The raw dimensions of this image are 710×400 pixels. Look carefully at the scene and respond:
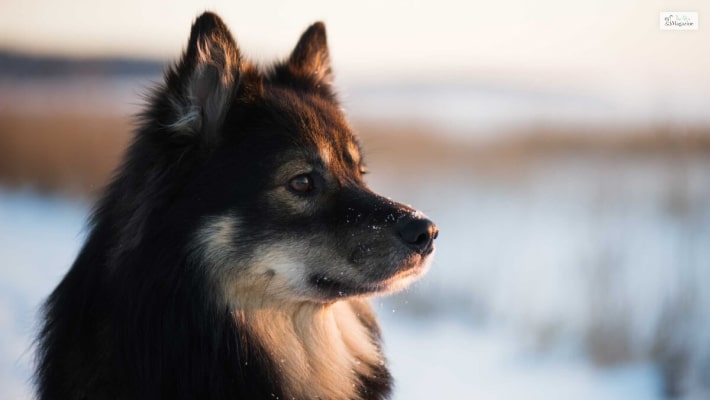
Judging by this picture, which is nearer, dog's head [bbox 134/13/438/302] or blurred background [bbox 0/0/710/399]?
dog's head [bbox 134/13/438/302]

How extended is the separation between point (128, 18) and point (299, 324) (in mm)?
3571

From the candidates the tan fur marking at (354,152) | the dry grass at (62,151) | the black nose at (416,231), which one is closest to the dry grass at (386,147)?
the dry grass at (62,151)

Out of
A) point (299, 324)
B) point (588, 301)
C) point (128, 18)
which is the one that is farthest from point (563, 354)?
point (128, 18)

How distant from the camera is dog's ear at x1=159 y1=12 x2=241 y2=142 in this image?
2.73 meters

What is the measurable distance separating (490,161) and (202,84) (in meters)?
5.41

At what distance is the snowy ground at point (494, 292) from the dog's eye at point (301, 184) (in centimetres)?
235

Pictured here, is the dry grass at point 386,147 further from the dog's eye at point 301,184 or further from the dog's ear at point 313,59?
the dog's eye at point 301,184

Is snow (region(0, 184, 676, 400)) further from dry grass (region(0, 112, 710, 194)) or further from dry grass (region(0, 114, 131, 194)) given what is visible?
dry grass (region(0, 112, 710, 194))

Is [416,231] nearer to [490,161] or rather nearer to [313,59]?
[313,59]

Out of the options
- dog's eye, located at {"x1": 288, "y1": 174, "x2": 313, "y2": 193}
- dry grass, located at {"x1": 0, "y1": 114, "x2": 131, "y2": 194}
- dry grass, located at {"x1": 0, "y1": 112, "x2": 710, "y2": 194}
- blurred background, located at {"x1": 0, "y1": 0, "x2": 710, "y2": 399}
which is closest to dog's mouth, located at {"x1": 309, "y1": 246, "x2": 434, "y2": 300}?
dog's eye, located at {"x1": 288, "y1": 174, "x2": 313, "y2": 193}

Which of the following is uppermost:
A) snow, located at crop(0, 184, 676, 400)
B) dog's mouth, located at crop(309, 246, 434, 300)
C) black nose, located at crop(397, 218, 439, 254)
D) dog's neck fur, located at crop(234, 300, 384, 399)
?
black nose, located at crop(397, 218, 439, 254)

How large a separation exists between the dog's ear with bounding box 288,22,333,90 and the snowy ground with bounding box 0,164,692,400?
202 cm

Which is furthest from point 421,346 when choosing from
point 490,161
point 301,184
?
point 301,184

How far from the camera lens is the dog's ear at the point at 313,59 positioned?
3.41m
